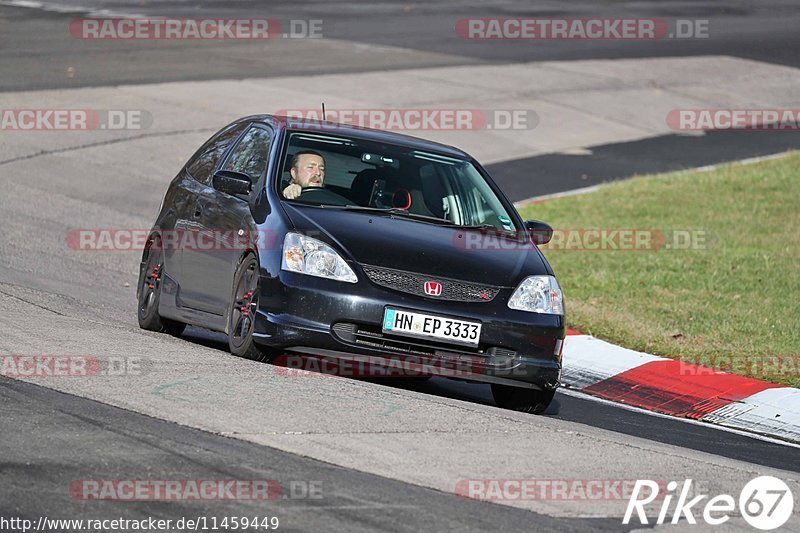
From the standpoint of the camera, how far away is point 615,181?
19641 millimetres

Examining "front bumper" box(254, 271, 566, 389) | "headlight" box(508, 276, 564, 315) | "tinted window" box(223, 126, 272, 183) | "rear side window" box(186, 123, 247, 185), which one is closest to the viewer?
"front bumper" box(254, 271, 566, 389)

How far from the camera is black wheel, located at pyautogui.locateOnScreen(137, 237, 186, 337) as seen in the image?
10422mm

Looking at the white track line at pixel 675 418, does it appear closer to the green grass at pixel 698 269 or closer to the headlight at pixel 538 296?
the green grass at pixel 698 269

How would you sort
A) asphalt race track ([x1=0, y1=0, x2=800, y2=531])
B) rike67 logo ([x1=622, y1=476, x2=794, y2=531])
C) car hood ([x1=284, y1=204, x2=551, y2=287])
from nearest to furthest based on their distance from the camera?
1. asphalt race track ([x1=0, y1=0, x2=800, y2=531])
2. rike67 logo ([x1=622, y1=476, x2=794, y2=531])
3. car hood ([x1=284, y1=204, x2=551, y2=287])

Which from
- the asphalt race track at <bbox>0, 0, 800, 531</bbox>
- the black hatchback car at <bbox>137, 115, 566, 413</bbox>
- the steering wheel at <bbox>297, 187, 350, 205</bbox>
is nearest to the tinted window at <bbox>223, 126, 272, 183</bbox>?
the black hatchback car at <bbox>137, 115, 566, 413</bbox>

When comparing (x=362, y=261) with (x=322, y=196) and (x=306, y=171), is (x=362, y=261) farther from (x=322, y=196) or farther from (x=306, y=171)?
(x=306, y=171)

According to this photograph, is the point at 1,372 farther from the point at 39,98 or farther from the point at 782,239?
the point at 39,98

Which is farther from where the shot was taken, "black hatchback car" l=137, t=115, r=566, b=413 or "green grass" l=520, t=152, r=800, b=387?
"green grass" l=520, t=152, r=800, b=387

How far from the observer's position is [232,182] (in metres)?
9.33

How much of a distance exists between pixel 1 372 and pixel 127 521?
2.48 m

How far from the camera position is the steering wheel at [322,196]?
9.27 m

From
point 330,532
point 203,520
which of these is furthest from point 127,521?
point 330,532

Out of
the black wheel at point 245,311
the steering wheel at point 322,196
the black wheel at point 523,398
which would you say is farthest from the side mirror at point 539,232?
the black wheel at point 245,311

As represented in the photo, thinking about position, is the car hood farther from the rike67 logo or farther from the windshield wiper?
the rike67 logo
